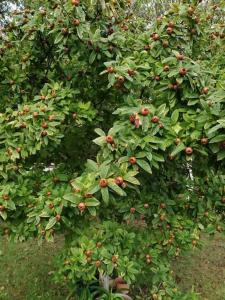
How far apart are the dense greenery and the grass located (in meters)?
1.48

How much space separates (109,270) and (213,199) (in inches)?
38.4

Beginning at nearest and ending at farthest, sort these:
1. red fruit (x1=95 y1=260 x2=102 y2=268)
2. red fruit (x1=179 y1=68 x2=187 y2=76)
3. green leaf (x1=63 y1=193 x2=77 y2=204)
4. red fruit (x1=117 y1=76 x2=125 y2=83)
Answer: green leaf (x1=63 y1=193 x2=77 y2=204), red fruit (x1=179 y1=68 x2=187 y2=76), red fruit (x1=117 y1=76 x2=125 y2=83), red fruit (x1=95 y1=260 x2=102 y2=268)

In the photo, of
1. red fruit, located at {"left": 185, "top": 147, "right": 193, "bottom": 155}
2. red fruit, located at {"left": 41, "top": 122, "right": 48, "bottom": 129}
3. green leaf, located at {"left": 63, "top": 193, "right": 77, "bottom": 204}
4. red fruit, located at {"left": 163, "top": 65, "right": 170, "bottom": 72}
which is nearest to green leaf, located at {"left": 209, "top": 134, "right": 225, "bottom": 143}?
red fruit, located at {"left": 185, "top": 147, "right": 193, "bottom": 155}

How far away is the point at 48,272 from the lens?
5602mm

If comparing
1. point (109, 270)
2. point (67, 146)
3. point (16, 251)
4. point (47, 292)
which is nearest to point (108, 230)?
point (109, 270)

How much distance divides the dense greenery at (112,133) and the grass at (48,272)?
148 cm

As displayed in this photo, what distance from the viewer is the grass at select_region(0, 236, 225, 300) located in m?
5.04

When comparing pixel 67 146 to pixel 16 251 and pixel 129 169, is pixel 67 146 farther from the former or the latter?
pixel 16 251

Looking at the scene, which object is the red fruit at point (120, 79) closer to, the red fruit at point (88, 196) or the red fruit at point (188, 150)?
the red fruit at point (188, 150)

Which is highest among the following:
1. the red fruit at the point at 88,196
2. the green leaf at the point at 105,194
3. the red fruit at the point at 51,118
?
the red fruit at the point at 51,118

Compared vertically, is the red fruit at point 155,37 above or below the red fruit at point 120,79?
above

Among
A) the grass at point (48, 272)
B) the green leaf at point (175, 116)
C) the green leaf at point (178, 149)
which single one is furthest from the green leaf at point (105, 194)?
the grass at point (48, 272)

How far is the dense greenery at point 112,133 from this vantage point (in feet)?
7.85

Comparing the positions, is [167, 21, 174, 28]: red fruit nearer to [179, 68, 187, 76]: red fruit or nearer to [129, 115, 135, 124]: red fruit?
[179, 68, 187, 76]: red fruit
